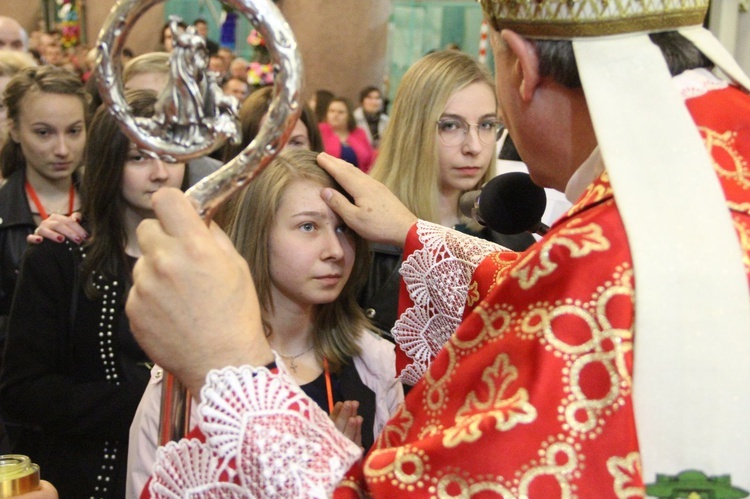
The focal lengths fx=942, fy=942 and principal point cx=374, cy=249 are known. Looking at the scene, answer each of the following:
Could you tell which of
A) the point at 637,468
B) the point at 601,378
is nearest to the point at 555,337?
the point at 601,378

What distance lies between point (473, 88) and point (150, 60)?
1363 millimetres

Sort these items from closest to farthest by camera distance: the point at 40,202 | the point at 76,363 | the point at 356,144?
the point at 76,363
the point at 40,202
the point at 356,144

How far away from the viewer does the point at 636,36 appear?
1277mm

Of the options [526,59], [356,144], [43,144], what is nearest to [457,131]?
[43,144]

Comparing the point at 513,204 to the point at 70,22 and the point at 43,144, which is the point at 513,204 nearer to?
the point at 43,144

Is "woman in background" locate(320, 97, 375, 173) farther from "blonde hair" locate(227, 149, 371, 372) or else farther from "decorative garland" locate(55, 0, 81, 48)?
"decorative garland" locate(55, 0, 81, 48)

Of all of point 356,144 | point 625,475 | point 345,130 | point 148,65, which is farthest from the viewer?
point 345,130

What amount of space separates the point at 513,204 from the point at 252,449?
0.94 metres

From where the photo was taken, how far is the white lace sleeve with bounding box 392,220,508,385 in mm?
2000

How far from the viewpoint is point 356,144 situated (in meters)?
7.30

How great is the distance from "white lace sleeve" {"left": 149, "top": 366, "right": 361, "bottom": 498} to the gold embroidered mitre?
1.97 feet

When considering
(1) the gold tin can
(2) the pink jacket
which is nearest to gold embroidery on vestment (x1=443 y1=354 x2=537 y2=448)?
(1) the gold tin can

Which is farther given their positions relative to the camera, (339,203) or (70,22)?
(70,22)

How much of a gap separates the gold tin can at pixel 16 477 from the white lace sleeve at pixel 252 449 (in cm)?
26
